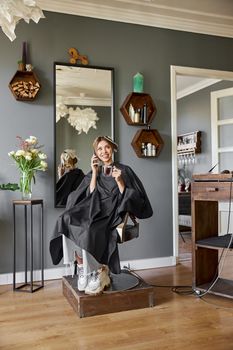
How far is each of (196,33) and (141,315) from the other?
3.09 meters

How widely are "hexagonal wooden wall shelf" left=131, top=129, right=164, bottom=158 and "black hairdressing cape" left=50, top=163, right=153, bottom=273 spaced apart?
36.6 inches

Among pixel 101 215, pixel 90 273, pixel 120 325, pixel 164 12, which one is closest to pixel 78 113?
pixel 101 215

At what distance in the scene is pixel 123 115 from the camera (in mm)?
3602

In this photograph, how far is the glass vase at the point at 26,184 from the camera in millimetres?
3035

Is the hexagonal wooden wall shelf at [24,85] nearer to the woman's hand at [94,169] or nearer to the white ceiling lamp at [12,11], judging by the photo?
the woman's hand at [94,169]

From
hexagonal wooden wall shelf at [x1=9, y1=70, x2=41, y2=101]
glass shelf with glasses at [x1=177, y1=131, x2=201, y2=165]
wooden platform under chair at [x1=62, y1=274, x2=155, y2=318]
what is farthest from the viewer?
glass shelf with glasses at [x1=177, y1=131, x2=201, y2=165]

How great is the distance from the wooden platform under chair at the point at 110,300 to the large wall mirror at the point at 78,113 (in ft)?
3.69

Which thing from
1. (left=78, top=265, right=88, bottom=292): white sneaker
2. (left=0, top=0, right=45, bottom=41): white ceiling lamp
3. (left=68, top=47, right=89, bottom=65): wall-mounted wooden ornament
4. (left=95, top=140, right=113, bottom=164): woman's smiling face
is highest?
(left=68, top=47, right=89, bottom=65): wall-mounted wooden ornament

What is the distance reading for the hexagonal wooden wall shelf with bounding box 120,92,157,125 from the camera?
358 centimetres

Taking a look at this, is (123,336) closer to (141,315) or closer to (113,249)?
(141,315)

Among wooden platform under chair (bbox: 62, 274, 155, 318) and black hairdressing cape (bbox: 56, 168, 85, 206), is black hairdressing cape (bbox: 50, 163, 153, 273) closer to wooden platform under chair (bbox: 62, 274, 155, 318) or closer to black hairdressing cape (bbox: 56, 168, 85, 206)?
wooden platform under chair (bbox: 62, 274, 155, 318)

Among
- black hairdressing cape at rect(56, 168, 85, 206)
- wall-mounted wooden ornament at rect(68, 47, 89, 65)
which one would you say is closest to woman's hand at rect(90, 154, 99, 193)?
black hairdressing cape at rect(56, 168, 85, 206)

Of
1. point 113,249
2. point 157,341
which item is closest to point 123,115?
point 113,249

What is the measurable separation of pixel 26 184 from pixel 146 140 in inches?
54.2
